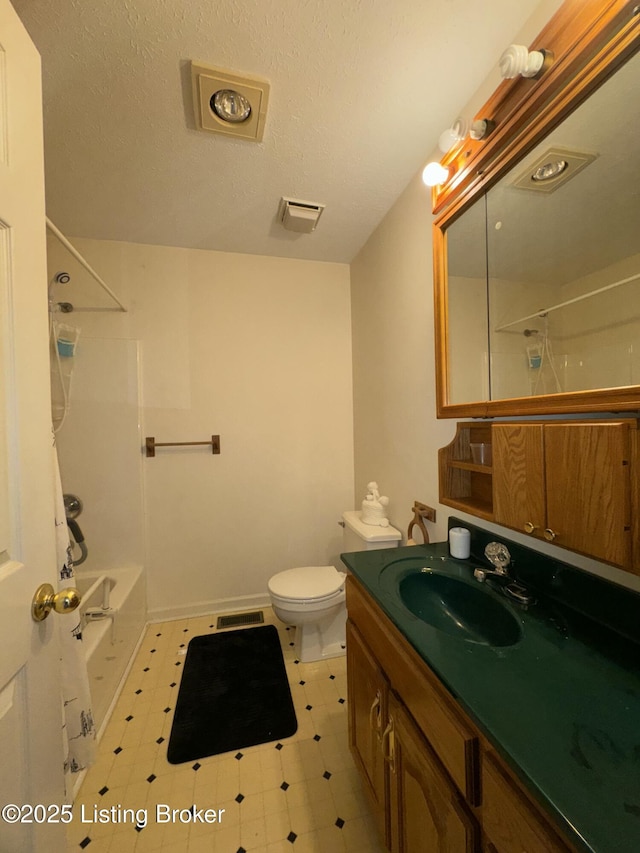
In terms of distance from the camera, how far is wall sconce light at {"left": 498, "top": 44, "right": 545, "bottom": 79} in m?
0.81

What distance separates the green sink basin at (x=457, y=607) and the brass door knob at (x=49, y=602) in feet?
2.81

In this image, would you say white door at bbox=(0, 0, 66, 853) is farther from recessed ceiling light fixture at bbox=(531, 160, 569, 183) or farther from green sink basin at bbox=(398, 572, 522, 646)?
recessed ceiling light fixture at bbox=(531, 160, 569, 183)

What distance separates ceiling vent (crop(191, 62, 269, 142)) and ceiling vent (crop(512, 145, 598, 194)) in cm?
93

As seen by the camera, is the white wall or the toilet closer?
the toilet

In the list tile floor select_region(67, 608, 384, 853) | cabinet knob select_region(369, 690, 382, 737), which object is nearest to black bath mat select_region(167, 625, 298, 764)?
tile floor select_region(67, 608, 384, 853)

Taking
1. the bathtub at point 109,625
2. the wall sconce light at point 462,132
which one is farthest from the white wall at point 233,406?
the wall sconce light at point 462,132

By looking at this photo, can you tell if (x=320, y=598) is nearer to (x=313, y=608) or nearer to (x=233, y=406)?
(x=313, y=608)

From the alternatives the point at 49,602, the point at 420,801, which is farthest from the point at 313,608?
the point at 49,602

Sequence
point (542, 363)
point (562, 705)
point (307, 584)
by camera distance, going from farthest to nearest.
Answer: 1. point (307, 584)
2. point (542, 363)
3. point (562, 705)

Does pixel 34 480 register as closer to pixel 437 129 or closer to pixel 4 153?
pixel 4 153

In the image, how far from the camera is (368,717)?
102 cm

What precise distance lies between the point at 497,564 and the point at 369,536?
2.36ft

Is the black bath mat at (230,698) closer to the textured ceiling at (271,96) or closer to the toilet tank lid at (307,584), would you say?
the toilet tank lid at (307,584)

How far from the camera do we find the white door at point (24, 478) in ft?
1.96
